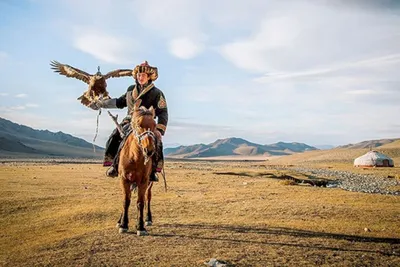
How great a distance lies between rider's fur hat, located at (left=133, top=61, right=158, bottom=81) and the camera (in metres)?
10.1

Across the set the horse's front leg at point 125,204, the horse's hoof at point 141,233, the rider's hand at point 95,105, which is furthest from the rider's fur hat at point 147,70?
the horse's hoof at point 141,233

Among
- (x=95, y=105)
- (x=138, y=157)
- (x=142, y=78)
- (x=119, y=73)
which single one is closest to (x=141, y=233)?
(x=138, y=157)

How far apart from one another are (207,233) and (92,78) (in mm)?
5199

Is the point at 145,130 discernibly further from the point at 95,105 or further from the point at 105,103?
the point at 95,105

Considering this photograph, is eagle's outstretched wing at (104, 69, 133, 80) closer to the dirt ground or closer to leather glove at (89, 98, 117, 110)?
leather glove at (89, 98, 117, 110)

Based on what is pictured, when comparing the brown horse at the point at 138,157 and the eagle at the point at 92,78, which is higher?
the eagle at the point at 92,78

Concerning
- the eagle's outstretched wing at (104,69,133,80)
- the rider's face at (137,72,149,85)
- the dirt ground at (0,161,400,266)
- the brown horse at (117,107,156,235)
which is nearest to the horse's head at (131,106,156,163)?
the brown horse at (117,107,156,235)

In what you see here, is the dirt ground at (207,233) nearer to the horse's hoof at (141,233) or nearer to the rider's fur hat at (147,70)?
the horse's hoof at (141,233)

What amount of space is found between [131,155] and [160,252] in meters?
2.37

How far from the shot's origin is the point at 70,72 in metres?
11.0

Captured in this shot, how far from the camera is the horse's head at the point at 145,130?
8.28 meters

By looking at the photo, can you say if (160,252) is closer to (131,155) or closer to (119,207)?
(131,155)

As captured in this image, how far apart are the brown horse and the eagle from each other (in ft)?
6.12

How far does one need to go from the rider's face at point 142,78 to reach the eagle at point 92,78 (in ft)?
2.19
